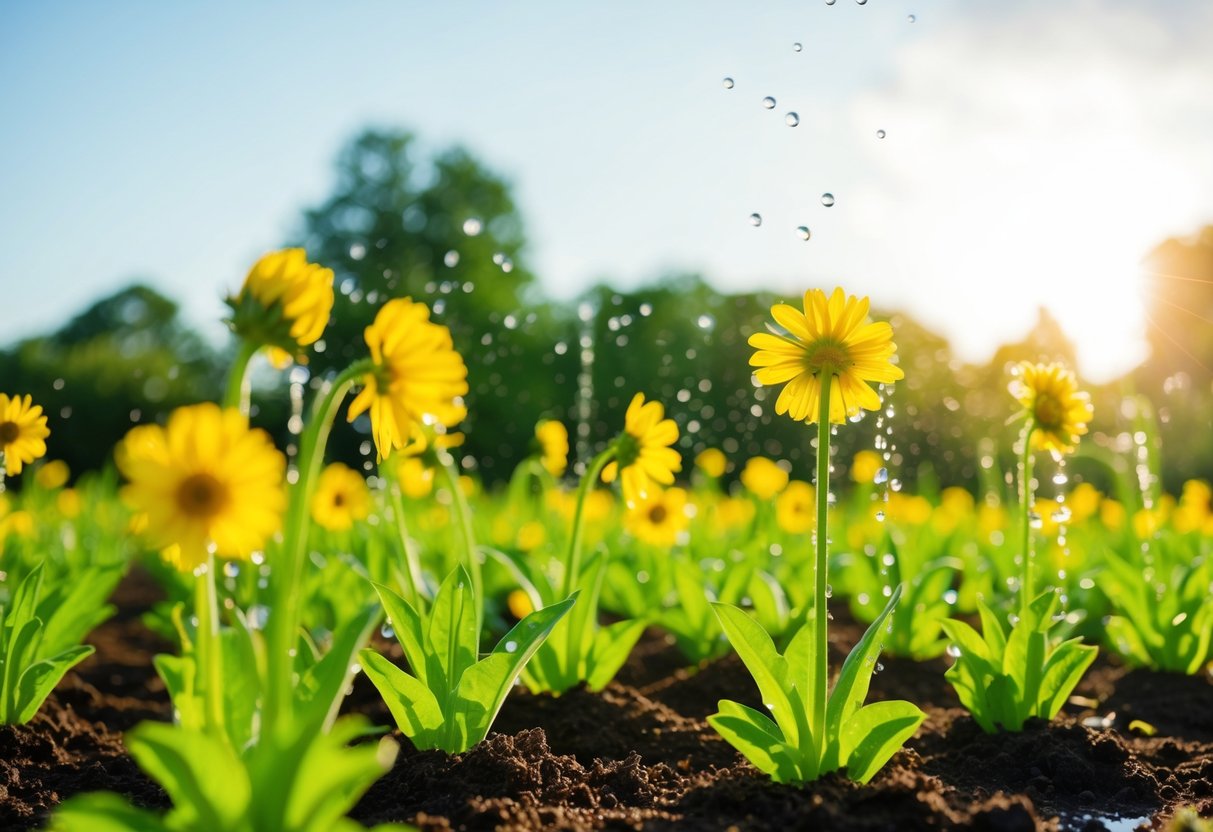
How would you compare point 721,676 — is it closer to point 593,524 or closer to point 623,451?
point 623,451

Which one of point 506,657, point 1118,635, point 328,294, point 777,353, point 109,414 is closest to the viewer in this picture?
point 328,294

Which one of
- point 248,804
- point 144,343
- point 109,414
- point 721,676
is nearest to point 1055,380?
point 721,676

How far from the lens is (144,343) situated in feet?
102

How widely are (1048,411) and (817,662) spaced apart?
127cm

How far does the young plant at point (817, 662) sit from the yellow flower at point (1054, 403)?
0.93 metres

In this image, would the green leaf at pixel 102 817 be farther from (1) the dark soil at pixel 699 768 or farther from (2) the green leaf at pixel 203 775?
(1) the dark soil at pixel 699 768

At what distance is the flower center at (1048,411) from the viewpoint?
2.81 m

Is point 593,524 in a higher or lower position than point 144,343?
lower

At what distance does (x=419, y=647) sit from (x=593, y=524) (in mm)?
3703

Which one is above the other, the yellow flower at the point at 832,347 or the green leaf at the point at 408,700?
the yellow flower at the point at 832,347

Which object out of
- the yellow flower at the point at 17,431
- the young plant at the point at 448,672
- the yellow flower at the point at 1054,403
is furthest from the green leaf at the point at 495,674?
the yellow flower at the point at 1054,403

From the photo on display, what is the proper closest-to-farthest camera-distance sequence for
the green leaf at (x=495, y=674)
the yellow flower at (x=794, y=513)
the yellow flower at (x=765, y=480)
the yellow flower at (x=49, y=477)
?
the green leaf at (x=495, y=674) < the yellow flower at (x=765, y=480) < the yellow flower at (x=794, y=513) < the yellow flower at (x=49, y=477)

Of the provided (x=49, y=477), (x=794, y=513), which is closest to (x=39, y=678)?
(x=794, y=513)

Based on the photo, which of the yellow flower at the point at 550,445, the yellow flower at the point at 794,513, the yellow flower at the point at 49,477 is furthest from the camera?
the yellow flower at the point at 49,477
